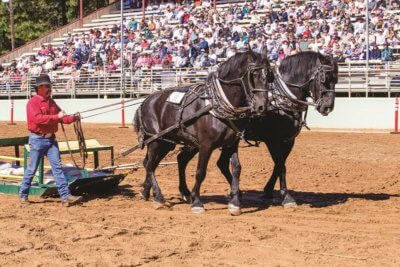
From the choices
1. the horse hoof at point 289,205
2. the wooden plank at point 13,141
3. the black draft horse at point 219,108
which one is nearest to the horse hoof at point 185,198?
the black draft horse at point 219,108

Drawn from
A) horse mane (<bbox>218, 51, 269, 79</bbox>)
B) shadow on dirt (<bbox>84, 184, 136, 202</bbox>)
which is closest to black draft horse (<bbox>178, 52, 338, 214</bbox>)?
horse mane (<bbox>218, 51, 269, 79</bbox>)

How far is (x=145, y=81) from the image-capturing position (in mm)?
28328

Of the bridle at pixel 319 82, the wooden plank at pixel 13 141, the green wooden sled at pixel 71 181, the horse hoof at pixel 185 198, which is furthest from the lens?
the wooden plank at pixel 13 141

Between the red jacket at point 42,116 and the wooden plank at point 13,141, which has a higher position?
the red jacket at point 42,116

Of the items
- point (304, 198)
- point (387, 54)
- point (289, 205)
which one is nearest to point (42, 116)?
point (289, 205)

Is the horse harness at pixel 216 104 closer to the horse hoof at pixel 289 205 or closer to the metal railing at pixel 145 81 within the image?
the horse hoof at pixel 289 205

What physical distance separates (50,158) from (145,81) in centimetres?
1860

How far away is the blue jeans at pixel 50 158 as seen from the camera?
9.81 metres

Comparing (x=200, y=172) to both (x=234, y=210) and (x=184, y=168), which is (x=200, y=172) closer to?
(x=234, y=210)

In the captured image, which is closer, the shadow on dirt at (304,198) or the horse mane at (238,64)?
the horse mane at (238,64)

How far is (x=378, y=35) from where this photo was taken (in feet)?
80.9

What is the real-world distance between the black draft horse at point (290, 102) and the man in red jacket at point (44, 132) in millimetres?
2340

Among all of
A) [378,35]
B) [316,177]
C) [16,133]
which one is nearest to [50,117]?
[316,177]

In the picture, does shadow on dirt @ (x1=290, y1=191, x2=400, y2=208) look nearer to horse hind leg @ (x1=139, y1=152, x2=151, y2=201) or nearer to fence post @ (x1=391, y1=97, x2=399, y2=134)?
horse hind leg @ (x1=139, y1=152, x2=151, y2=201)
